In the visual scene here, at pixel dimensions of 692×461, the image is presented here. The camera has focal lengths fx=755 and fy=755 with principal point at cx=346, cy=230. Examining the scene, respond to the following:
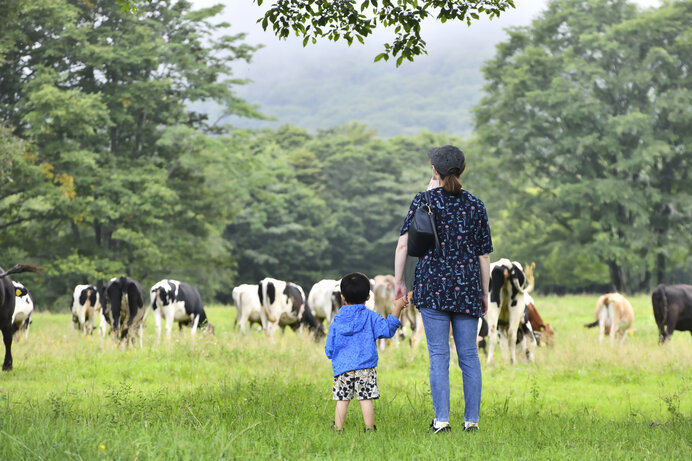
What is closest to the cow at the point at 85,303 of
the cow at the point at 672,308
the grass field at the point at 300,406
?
the grass field at the point at 300,406

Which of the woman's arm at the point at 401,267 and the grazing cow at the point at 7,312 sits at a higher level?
the woman's arm at the point at 401,267

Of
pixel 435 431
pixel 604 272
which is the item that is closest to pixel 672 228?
pixel 604 272

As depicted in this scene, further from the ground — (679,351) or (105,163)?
(105,163)

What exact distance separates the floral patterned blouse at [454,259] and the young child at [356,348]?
0.33 meters

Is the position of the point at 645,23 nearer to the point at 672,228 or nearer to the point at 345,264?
the point at 672,228

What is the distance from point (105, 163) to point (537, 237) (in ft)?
79.1

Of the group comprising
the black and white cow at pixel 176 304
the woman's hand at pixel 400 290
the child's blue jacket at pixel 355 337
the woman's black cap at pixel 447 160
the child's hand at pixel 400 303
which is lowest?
the black and white cow at pixel 176 304

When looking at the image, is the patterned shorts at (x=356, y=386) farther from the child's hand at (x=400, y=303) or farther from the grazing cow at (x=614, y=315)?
the grazing cow at (x=614, y=315)

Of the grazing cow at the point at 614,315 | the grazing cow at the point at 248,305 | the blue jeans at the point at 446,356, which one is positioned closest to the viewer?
the blue jeans at the point at 446,356

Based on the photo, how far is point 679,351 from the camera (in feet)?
42.7

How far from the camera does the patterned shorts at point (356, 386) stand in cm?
571

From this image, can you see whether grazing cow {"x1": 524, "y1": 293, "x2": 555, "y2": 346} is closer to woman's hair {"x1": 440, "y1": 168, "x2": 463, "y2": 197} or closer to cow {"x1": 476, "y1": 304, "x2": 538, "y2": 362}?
cow {"x1": 476, "y1": 304, "x2": 538, "y2": 362}

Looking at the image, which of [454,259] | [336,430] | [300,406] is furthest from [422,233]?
[300,406]

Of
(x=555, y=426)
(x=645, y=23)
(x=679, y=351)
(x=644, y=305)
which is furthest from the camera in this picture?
(x=645, y=23)
